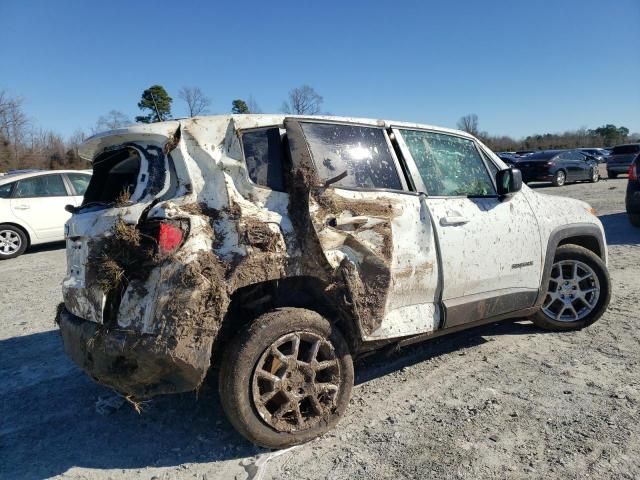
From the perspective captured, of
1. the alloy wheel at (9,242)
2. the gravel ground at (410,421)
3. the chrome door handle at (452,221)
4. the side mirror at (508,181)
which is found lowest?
the gravel ground at (410,421)

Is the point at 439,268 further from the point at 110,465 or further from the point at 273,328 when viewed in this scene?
the point at 110,465

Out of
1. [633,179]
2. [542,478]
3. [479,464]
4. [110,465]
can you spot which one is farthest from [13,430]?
[633,179]

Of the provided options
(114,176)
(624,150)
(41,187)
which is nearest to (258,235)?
(114,176)

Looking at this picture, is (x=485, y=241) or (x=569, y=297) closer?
(x=485, y=241)

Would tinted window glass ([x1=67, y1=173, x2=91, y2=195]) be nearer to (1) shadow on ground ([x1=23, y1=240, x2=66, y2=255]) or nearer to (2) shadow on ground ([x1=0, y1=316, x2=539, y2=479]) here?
(1) shadow on ground ([x1=23, y1=240, x2=66, y2=255])

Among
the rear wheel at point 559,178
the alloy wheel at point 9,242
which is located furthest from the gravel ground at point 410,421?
the rear wheel at point 559,178

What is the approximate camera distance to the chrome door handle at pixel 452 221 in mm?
3279

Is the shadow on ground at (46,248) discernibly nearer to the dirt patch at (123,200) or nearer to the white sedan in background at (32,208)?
the white sedan in background at (32,208)

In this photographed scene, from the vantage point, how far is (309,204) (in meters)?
2.77

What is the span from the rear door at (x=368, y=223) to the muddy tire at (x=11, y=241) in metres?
9.10

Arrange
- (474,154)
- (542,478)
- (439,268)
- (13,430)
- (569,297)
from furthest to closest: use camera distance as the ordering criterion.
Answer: (569,297), (474,154), (439,268), (13,430), (542,478)

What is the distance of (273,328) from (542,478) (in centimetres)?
163

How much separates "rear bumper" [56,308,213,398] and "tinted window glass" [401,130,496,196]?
6.64 ft

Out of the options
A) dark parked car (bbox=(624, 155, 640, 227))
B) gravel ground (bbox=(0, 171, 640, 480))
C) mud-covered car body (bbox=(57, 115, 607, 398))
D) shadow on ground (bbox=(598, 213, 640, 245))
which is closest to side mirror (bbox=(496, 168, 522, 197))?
mud-covered car body (bbox=(57, 115, 607, 398))
